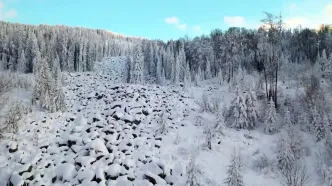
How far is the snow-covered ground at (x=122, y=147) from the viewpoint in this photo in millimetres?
18328

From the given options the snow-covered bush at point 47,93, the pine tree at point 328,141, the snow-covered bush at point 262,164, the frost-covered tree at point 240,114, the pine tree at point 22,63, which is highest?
the pine tree at point 22,63

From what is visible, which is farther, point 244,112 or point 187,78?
point 187,78

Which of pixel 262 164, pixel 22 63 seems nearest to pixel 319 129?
pixel 262 164

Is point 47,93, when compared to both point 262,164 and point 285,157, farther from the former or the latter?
point 285,157

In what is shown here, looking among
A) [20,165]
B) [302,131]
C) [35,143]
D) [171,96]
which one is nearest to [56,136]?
[35,143]

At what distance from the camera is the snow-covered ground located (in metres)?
18.3

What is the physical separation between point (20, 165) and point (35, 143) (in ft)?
10.1

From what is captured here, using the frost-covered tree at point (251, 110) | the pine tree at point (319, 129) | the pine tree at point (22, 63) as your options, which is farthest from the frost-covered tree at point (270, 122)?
the pine tree at point (22, 63)

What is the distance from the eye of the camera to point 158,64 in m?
78.4

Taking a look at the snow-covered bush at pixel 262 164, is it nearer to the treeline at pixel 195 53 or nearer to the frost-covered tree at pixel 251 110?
the frost-covered tree at pixel 251 110

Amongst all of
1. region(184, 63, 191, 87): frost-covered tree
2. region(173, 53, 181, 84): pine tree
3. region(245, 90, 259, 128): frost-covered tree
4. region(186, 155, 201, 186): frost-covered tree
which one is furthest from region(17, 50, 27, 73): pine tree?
region(186, 155, 201, 186): frost-covered tree

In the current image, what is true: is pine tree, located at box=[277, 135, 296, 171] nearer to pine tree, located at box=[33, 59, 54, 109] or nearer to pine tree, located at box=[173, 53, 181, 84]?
pine tree, located at box=[33, 59, 54, 109]

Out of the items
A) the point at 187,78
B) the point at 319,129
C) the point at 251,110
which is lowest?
the point at 319,129

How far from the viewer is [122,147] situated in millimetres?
21953
